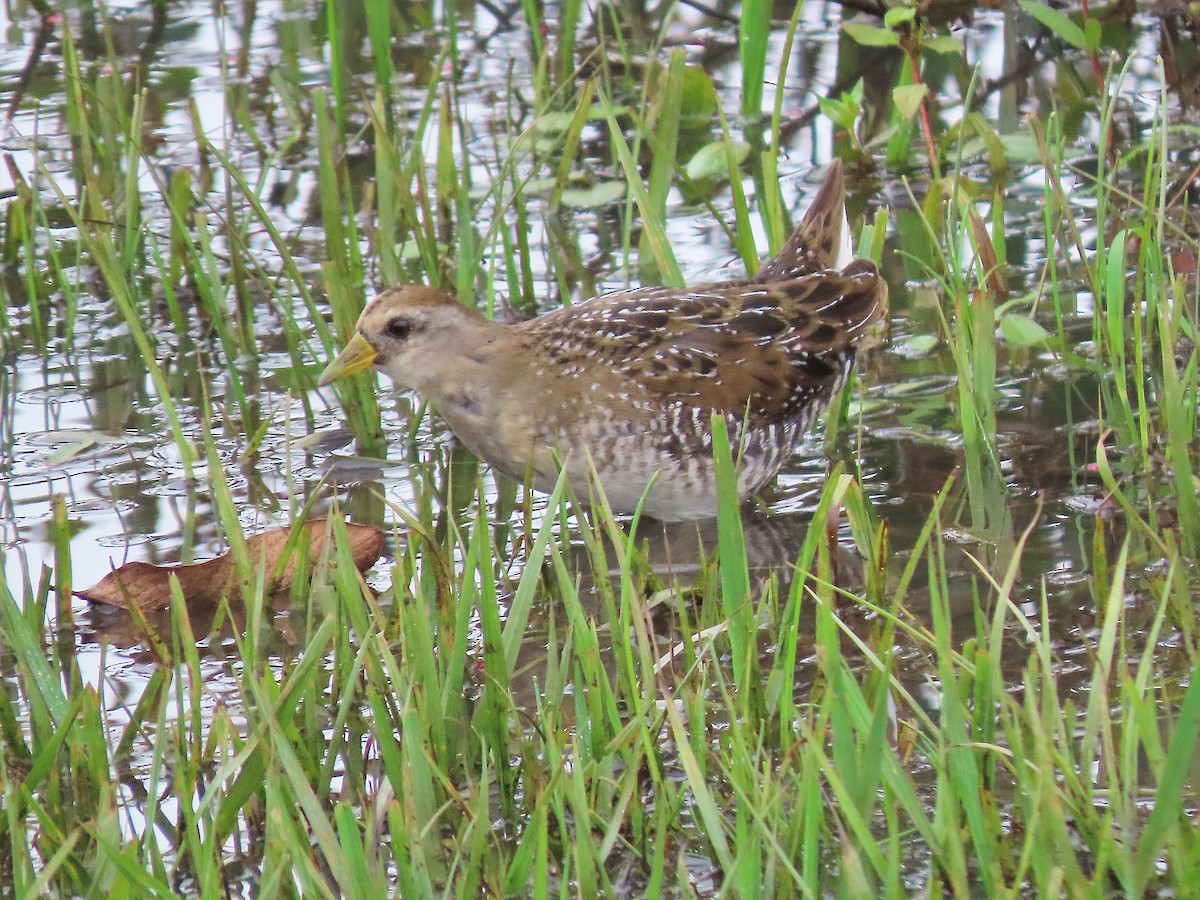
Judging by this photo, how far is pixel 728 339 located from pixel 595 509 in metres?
1.46

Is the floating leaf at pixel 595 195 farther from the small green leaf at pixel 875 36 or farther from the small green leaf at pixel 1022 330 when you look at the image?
the small green leaf at pixel 1022 330

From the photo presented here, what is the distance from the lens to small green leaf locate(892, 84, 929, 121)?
520cm

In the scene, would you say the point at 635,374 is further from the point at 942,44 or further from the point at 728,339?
the point at 942,44

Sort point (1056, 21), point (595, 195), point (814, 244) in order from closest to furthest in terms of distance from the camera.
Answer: point (814, 244)
point (1056, 21)
point (595, 195)

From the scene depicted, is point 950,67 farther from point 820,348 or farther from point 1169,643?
point 1169,643

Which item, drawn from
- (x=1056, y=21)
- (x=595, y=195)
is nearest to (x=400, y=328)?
(x=595, y=195)

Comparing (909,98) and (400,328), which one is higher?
(909,98)

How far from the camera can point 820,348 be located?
175 inches

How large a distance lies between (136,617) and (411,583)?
1.69 feet

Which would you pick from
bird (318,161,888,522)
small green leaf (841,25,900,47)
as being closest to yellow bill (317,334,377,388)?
bird (318,161,888,522)

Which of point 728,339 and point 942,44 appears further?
point 942,44

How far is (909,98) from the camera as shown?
5227 millimetres

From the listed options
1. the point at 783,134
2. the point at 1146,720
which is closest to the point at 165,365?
the point at 783,134

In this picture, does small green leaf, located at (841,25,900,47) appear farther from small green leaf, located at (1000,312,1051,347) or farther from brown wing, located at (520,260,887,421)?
small green leaf, located at (1000,312,1051,347)
